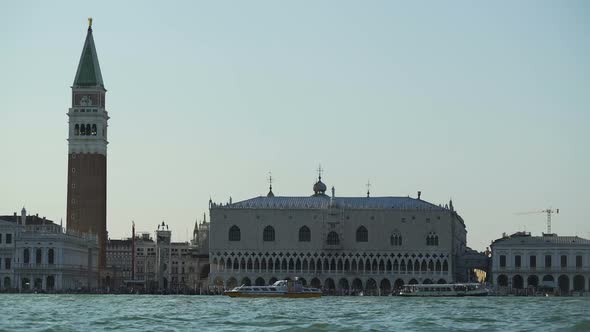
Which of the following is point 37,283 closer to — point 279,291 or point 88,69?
point 88,69

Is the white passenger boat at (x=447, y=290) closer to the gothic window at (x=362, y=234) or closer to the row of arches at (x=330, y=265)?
the row of arches at (x=330, y=265)

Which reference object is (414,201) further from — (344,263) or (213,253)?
(213,253)

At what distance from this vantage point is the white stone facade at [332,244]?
557 feet

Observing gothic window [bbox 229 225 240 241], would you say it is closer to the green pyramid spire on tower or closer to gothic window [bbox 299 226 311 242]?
gothic window [bbox 299 226 311 242]

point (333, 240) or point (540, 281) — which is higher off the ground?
point (333, 240)

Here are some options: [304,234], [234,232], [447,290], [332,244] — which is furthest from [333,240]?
[447,290]

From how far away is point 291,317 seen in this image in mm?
94062

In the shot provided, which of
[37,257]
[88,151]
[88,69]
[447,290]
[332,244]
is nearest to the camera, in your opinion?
[447,290]

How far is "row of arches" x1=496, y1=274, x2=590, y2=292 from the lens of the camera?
6678 inches

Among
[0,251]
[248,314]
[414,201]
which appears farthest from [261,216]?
[248,314]

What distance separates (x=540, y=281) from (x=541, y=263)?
6.38 ft

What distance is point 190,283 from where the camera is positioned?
189500 millimetres

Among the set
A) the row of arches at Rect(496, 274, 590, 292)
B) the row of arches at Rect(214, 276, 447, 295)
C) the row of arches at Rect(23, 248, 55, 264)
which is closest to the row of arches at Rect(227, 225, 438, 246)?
the row of arches at Rect(214, 276, 447, 295)

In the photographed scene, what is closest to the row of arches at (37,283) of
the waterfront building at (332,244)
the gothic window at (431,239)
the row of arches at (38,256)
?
the row of arches at (38,256)
